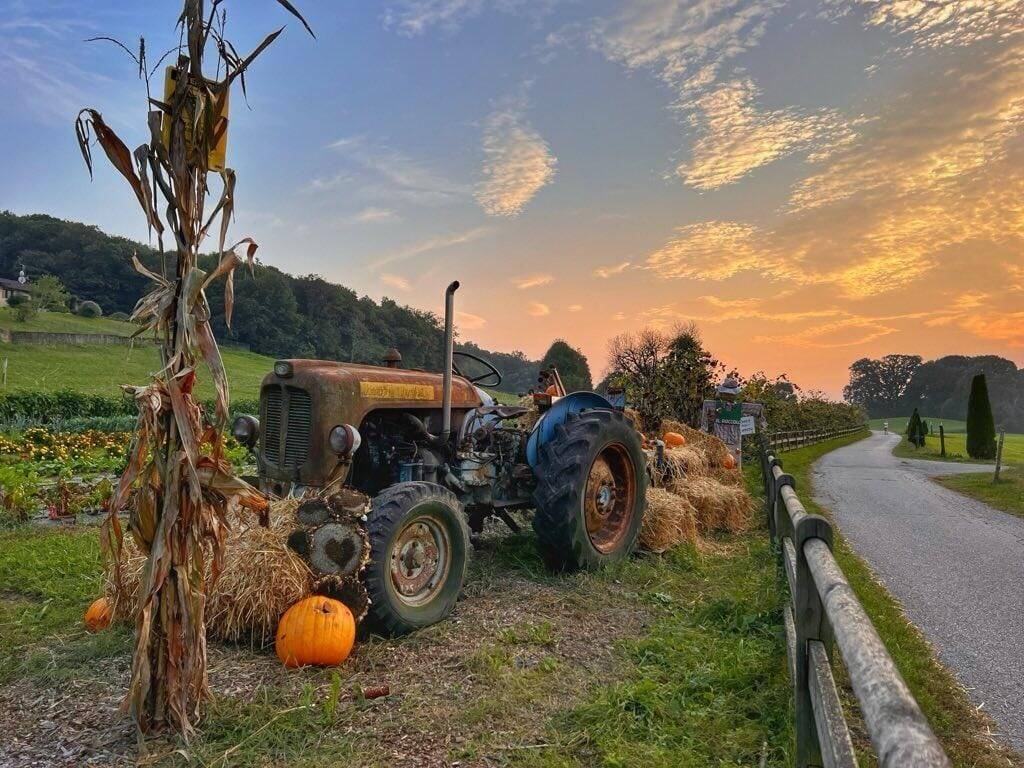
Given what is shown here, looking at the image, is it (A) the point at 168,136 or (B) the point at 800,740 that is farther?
(A) the point at 168,136

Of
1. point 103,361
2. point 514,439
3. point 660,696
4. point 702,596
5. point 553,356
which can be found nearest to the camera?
point 660,696

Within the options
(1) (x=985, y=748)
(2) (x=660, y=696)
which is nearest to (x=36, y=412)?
(2) (x=660, y=696)

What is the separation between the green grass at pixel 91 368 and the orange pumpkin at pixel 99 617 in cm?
2090

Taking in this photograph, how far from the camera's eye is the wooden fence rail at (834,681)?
3.62 ft

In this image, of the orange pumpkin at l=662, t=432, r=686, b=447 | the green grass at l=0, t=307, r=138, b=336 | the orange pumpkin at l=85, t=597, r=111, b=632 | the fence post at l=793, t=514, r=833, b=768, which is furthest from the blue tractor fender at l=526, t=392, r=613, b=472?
the green grass at l=0, t=307, r=138, b=336

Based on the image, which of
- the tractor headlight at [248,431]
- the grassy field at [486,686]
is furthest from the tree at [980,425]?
the tractor headlight at [248,431]

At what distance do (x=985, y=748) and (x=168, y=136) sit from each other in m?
4.42

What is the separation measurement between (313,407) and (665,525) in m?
3.49

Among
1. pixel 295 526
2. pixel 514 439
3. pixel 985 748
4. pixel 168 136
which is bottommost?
pixel 985 748

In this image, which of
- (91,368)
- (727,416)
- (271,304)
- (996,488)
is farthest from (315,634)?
(271,304)

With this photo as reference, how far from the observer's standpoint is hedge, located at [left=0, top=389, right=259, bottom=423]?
17003 mm

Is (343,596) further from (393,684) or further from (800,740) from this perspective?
(800,740)

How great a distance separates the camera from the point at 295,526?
382cm

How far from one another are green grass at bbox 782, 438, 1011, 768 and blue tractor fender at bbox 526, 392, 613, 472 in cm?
253
